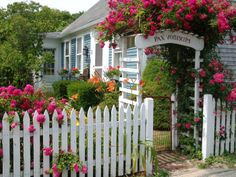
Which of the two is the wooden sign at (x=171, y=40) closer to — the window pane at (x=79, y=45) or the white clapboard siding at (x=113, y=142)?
the white clapboard siding at (x=113, y=142)

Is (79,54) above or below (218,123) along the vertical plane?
above

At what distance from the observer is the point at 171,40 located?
5.35 m

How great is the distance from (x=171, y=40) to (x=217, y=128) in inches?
66.5

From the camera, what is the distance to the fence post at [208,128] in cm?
524

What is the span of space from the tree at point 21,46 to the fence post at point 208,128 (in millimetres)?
7544

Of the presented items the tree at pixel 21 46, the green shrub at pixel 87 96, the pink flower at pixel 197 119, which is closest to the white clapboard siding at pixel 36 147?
the pink flower at pixel 197 119

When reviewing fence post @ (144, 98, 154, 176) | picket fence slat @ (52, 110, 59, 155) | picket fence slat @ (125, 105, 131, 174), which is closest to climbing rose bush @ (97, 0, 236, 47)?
fence post @ (144, 98, 154, 176)

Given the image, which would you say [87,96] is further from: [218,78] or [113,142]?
[113,142]

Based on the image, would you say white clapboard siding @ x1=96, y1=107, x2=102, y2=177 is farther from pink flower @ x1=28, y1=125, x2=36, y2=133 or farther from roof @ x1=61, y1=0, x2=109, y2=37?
roof @ x1=61, y1=0, x2=109, y2=37

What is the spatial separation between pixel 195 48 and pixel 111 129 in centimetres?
220

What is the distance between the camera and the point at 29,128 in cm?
388

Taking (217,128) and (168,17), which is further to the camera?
(217,128)

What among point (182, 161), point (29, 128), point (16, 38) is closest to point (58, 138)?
point (29, 128)

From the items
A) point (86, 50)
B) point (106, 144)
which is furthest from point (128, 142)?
point (86, 50)
